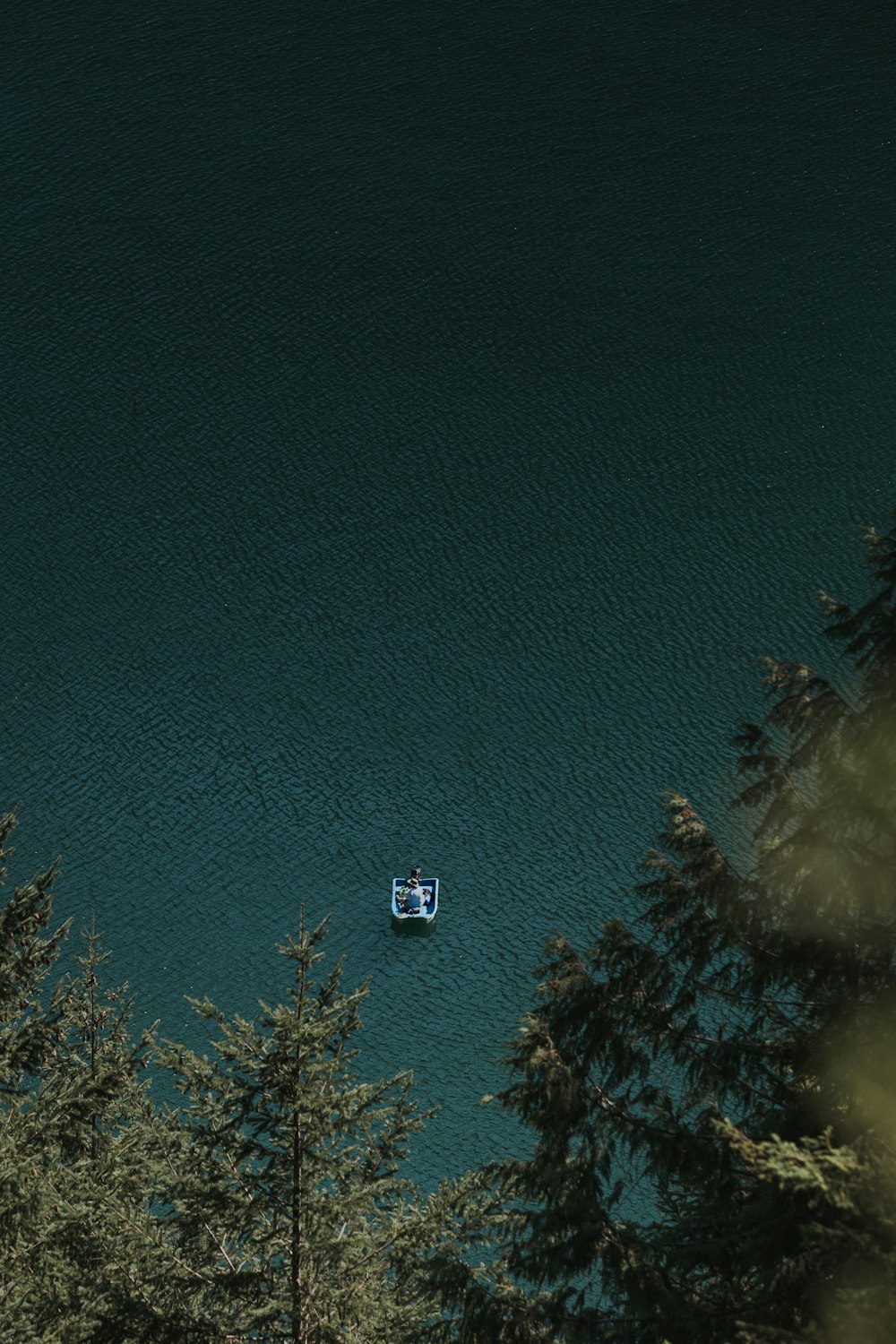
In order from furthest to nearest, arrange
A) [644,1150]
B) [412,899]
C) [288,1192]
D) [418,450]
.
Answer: [418,450], [412,899], [288,1192], [644,1150]

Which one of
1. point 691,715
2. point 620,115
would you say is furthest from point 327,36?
point 691,715

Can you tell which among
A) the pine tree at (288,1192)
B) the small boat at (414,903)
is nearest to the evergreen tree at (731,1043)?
the pine tree at (288,1192)

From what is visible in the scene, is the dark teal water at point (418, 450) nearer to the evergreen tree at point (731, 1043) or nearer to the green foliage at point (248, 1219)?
the green foliage at point (248, 1219)

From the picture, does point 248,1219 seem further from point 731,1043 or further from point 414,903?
point 414,903

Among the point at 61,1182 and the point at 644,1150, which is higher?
the point at 61,1182

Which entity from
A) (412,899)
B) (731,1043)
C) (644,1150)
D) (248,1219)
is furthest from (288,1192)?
(412,899)

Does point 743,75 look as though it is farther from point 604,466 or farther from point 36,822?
point 36,822
